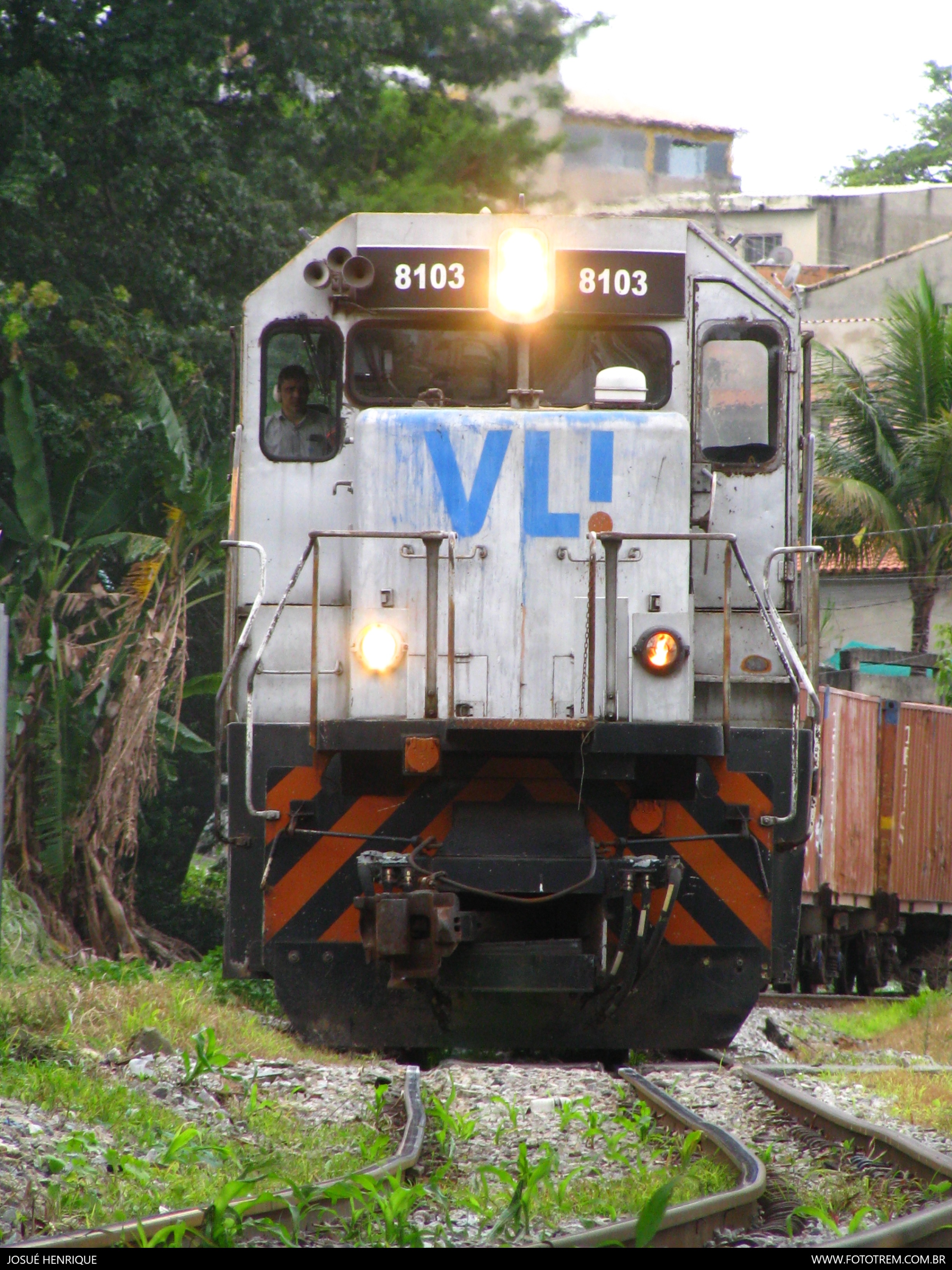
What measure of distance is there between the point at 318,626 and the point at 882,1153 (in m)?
2.80

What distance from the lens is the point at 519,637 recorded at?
224 inches

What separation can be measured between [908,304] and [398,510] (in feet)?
47.1

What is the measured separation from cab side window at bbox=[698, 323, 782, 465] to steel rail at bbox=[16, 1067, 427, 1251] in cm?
344

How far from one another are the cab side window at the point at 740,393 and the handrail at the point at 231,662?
6.61ft

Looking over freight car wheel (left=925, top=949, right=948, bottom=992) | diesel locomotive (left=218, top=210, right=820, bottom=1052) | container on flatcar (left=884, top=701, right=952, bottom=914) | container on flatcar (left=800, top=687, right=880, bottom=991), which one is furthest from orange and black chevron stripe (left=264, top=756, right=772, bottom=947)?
freight car wheel (left=925, top=949, right=948, bottom=992)

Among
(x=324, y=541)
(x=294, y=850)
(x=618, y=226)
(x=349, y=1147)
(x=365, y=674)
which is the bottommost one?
(x=349, y=1147)

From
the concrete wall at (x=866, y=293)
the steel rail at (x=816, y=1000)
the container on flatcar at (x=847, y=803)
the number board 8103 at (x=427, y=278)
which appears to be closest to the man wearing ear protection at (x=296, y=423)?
the number board 8103 at (x=427, y=278)

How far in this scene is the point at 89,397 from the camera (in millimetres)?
12156

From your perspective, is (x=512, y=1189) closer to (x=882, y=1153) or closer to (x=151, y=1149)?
(x=151, y=1149)

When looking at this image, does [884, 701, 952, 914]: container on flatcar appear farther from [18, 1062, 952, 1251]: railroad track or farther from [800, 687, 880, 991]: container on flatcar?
[18, 1062, 952, 1251]: railroad track

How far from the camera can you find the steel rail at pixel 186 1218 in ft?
10.0

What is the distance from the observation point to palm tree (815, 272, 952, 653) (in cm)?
1798

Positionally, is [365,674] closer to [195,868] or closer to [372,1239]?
[372,1239]

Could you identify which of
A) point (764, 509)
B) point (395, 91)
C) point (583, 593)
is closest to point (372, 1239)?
point (583, 593)
